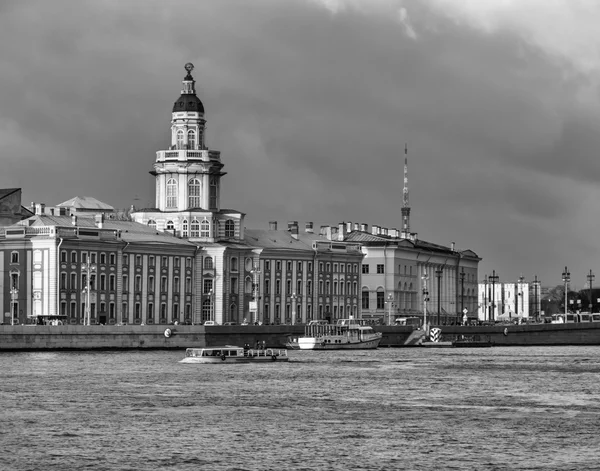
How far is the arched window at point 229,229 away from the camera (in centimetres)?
18400

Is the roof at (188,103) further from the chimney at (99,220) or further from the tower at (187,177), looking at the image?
the chimney at (99,220)

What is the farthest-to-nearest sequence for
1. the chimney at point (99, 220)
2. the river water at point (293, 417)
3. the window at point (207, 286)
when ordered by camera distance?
the window at point (207, 286)
the chimney at point (99, 220)
the river water at point (293, 417)

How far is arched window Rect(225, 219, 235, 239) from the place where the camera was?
184000 mm

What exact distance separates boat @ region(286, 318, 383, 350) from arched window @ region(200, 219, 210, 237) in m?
17.7

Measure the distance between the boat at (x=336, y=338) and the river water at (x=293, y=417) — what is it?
32.9 m

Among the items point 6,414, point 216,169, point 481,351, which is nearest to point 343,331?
point 481,351

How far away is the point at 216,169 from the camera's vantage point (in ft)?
597

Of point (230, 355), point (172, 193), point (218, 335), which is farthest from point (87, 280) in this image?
point (230, 355)

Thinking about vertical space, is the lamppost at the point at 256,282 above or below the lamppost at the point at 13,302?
above

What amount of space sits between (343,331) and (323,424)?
8629 cm

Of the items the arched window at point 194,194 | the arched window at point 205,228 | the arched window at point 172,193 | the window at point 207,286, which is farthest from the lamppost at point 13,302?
the arched window at point 194,194

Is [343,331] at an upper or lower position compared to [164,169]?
lower

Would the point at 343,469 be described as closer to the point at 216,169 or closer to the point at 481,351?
the point at 481,351

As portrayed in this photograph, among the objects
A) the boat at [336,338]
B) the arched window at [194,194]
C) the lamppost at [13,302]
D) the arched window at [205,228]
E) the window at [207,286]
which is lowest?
the boat at [336,338]
